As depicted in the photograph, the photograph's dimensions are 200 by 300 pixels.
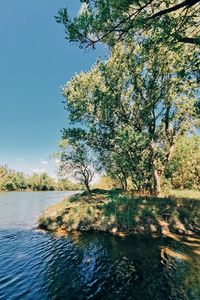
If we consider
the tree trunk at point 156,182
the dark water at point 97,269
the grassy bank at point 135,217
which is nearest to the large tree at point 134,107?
the tree trunk at point 156,182

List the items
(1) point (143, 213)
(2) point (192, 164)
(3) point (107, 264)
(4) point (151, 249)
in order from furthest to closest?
(2) point (192, 164), (1) point (143, 213), (4) point (151, 249), (3) point (107, 264)

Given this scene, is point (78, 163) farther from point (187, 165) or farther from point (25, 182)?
point (25, 182)

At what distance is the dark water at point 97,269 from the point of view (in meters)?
10.3

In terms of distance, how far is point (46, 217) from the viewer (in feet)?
87.4

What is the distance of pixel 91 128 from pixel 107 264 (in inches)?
738

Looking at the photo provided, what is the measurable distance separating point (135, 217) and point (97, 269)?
10.1 meters

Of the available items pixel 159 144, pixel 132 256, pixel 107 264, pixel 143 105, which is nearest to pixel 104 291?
pixel 107 264

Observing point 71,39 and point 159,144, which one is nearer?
point 71,39

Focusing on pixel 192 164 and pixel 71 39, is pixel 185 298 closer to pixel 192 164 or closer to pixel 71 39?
pixel 71 39

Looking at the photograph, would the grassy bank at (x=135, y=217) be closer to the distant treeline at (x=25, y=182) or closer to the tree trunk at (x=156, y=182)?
the tree trunk at (x=156, y=182)

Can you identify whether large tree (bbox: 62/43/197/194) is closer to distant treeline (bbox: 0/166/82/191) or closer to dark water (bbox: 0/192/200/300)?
dark water (bbox: 0/192/200/300)

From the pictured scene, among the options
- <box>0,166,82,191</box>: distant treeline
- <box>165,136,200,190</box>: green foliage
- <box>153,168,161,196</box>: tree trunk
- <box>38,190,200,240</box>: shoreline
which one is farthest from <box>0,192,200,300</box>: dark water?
<box>0,166,82,191</box>: distant treeline

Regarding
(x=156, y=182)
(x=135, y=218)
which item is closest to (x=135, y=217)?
(x=135, y=218)

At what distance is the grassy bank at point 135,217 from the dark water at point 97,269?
8.63 feet
